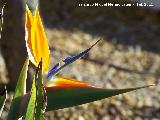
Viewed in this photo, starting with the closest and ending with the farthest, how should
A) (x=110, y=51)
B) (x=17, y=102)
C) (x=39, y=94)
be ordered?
(x=39, y=94), (x=17, y=102), (x=110, y=51)

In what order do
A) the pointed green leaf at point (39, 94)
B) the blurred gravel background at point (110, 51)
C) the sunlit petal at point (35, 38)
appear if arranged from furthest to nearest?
the blurred gravel background at point (110, 51) → the sunlit petal at point (35, 38) → the pointed green leaf at point (39, 94)

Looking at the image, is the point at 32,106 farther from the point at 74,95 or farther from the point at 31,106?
the point at 74,95

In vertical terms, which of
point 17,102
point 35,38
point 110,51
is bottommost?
point 110,51

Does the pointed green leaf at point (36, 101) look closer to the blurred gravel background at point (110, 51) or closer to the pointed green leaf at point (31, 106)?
the pointed green leaf at point (31, 106)

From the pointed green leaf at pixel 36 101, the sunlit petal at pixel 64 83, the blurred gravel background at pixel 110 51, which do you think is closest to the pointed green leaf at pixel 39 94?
the pointed green leaf at pixel 36 101

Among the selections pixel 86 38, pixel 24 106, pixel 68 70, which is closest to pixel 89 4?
pixel 86 38

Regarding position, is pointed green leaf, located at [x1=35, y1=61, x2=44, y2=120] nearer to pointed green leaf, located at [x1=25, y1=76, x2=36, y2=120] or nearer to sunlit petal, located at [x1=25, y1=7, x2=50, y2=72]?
pointed green leaf, located at [x1=25, y1=76, x2=36, y2=120]

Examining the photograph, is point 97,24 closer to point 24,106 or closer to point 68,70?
point 68,70

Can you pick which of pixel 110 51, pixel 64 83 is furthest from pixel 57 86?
pixel 110 51
